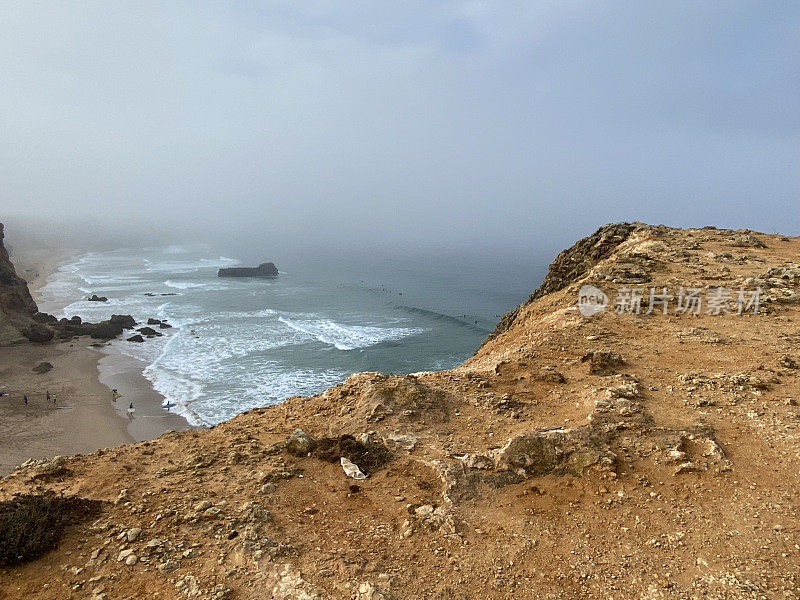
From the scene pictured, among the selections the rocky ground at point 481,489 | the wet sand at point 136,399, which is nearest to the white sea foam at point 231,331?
the wet sand at point 136,399

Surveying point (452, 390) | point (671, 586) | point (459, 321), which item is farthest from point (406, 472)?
point (459, 321)

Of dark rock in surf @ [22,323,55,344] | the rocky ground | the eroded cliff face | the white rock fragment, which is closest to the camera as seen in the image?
the rocky ground

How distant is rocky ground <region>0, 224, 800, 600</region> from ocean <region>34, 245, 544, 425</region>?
78.7ft

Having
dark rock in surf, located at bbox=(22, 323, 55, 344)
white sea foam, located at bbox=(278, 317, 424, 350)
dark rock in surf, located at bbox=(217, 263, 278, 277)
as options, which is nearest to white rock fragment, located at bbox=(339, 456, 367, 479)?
white sea foam, located at bbox=(278, 317, 424, 350)

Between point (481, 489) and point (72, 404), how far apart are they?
36729mm

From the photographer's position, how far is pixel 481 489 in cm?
806

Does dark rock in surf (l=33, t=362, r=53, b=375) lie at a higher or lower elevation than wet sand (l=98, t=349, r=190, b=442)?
higher

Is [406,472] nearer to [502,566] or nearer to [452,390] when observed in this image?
[502,566]

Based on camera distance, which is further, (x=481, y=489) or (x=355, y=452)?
(x=355, y=452)

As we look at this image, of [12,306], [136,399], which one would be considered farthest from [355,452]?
[12,306]

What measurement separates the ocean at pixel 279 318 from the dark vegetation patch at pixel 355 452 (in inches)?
953

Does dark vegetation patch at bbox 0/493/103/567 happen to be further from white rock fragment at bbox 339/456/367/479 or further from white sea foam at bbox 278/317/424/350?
white sea foam at bbox 278/317/424/350

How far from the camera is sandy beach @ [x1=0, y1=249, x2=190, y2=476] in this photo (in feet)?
91.4

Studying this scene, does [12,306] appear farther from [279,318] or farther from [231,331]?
[279,318]
